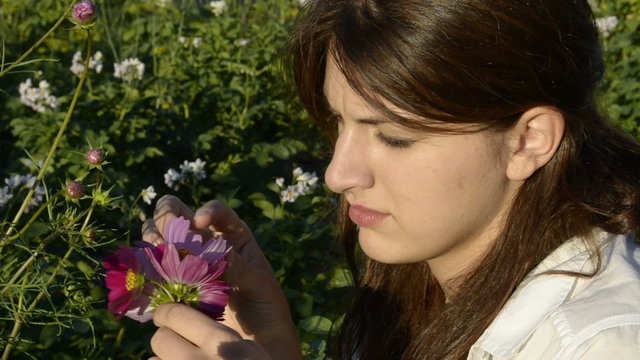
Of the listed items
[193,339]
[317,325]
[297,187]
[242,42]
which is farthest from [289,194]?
[193,339]

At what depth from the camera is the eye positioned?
5.15 ft

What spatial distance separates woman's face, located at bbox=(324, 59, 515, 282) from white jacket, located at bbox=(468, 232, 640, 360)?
0.51 feet

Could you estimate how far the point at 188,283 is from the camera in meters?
1.41

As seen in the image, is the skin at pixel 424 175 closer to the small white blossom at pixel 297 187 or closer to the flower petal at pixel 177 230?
the flower petal at pixel 177 230

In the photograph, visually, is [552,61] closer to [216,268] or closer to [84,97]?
[216,268]

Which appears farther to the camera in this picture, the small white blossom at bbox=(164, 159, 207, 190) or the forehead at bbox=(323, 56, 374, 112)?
the small white blossom at bbox=(164, 159, 207, 190)

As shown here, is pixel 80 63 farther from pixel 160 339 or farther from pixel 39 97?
pixel 160 339

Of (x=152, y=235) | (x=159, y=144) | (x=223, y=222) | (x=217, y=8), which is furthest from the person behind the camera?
(x=217, y=8)

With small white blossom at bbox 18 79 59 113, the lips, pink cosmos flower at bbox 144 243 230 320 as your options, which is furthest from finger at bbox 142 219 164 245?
small white blossom at bbox 18 79 59 113

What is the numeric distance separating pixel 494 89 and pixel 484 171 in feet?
0.46

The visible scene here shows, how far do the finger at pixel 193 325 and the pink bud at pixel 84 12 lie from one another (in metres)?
0.48

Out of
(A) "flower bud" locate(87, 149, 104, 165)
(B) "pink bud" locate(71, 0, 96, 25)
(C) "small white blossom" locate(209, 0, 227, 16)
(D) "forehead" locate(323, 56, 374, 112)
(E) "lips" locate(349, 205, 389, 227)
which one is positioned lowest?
(C) "small white blossom" locate(209, 0, 227, 16)

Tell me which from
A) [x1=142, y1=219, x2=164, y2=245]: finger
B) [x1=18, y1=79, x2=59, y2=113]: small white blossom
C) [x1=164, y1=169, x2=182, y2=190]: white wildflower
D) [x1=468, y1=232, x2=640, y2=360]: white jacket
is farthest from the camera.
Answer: [x1=18, y1=79, x2=59, y2=113]: small white blossom

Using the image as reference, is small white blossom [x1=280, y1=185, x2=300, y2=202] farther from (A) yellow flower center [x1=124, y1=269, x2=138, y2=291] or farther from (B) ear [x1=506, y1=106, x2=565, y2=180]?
(A) yellow flower center [x1=124, y1=269, x2=138, y2=291]
